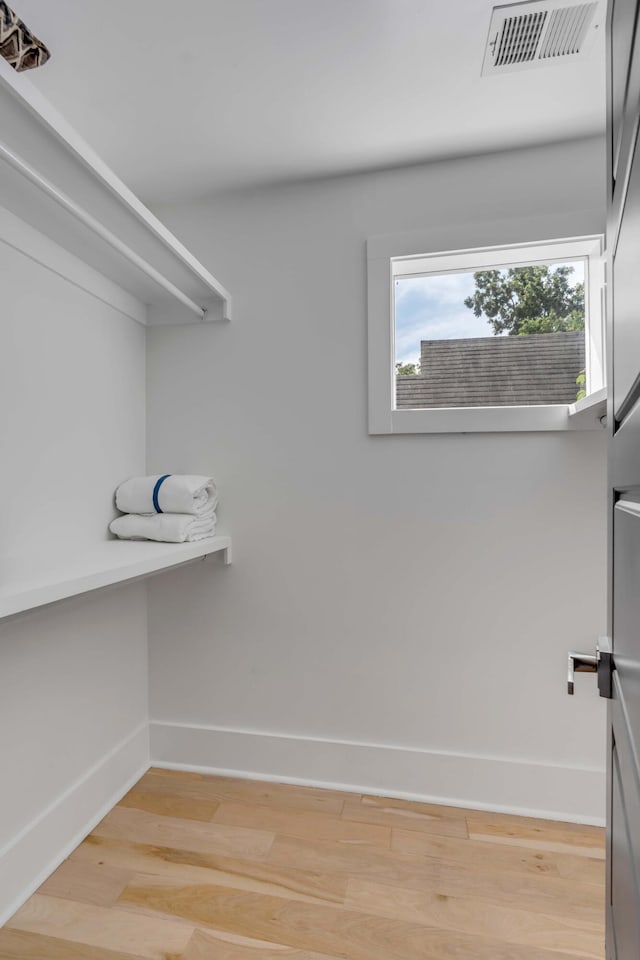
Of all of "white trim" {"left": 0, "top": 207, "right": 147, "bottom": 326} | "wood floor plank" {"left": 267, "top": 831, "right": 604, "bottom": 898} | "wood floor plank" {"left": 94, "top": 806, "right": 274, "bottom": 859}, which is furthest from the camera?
"wood floor plank" {"left": 94, "top": 806, "right": 274, "bottom": 859}

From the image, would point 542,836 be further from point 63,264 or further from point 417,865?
point 63,264

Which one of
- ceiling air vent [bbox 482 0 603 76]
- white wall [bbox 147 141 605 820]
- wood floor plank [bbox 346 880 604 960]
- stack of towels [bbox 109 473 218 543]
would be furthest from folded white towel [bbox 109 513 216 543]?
ceiling air vent [bbox 482 0 603 76]

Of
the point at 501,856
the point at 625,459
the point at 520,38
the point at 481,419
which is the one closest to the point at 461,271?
the point at 481,419

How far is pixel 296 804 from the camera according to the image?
5.74ft

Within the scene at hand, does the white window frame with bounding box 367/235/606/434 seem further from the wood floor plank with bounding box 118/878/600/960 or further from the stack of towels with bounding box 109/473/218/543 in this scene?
the wood floor plank with bounding box 118/878/600/960

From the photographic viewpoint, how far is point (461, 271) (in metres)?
1.87

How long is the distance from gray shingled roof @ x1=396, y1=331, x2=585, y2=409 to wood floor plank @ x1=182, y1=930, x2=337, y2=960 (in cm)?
157

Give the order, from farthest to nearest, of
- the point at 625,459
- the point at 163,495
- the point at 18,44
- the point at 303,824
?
the point at 163,495
the point at 303,824
the point at 18,44
the point at 625,459

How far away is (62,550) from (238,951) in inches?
43.5

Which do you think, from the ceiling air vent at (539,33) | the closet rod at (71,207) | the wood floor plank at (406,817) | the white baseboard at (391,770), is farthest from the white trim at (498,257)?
the wood floor plank at (406,817)

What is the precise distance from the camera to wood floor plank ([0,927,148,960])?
118cm

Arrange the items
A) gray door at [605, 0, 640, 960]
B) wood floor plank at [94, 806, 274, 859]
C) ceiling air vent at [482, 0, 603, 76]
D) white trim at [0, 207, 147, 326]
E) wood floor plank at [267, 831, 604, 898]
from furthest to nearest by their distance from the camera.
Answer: wood floor plank at [94, 806, 274, 859] < wood floor plank at [267, 831, 604, 898] < white trim at [0, 207, 147, 326] < ceiling air vent at [482, 0, 603, 76] < gray door at [605, 0, 640, 960]

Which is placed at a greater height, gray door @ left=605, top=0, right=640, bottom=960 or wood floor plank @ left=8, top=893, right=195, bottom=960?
gray door @ left=605, top=0, right=640, bottom=960

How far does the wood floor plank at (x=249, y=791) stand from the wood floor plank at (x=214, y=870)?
0.27 metres
